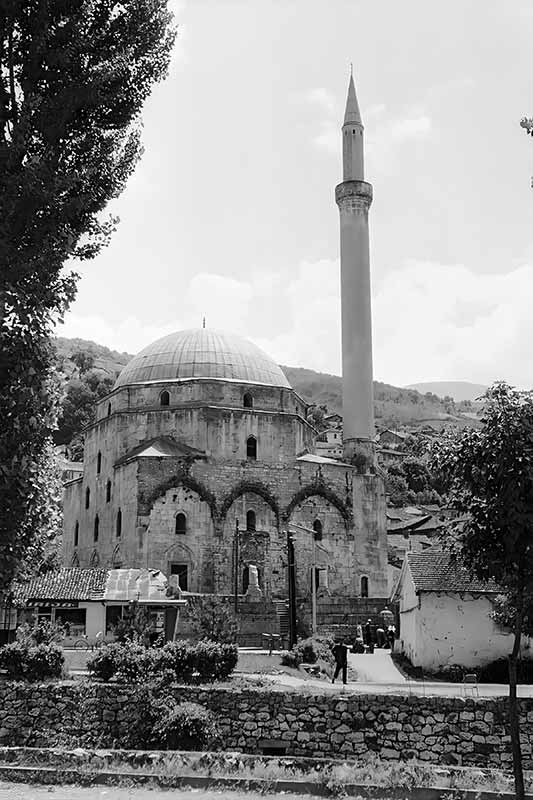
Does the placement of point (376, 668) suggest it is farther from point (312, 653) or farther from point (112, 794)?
point (112, 794)

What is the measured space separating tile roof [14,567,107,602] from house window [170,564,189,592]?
11569mm

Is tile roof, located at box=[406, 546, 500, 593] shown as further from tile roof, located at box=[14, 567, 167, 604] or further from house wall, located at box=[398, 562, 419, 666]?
tile roof, located at box=[14, 567, 167, 604]

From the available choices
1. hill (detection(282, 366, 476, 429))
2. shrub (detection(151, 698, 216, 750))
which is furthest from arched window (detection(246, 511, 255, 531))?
hill (detection(282, 366, 476, 429))

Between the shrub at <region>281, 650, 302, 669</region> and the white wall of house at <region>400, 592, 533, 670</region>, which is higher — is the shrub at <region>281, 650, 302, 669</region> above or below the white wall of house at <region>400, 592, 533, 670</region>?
below

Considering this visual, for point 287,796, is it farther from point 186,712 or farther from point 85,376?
point 85,376

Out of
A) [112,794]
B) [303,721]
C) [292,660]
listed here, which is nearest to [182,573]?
[292,660]

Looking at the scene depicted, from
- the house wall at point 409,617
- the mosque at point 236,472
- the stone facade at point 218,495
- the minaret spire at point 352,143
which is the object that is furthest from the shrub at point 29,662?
the minaret spire at point 352,143

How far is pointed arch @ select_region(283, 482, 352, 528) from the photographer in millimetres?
38719

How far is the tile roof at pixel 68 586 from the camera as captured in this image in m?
21.9

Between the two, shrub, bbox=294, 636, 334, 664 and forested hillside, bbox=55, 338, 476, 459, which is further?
forested hillside, bbox=55, 338, 476, 459

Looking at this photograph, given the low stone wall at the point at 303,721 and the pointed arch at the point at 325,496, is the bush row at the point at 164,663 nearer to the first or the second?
the low stone wall at the point at 303,721

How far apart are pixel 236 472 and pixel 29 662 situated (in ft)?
80.1

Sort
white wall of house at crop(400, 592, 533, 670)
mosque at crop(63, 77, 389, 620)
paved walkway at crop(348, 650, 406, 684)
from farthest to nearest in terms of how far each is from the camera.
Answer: mosque at crop(63, 77, 389, 620) < white wall of house at crop(400, 592, 533, 670) < paved walkway at crop(348, 650, 406, 684)

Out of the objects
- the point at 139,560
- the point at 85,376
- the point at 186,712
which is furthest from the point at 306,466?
the point at 85,376
